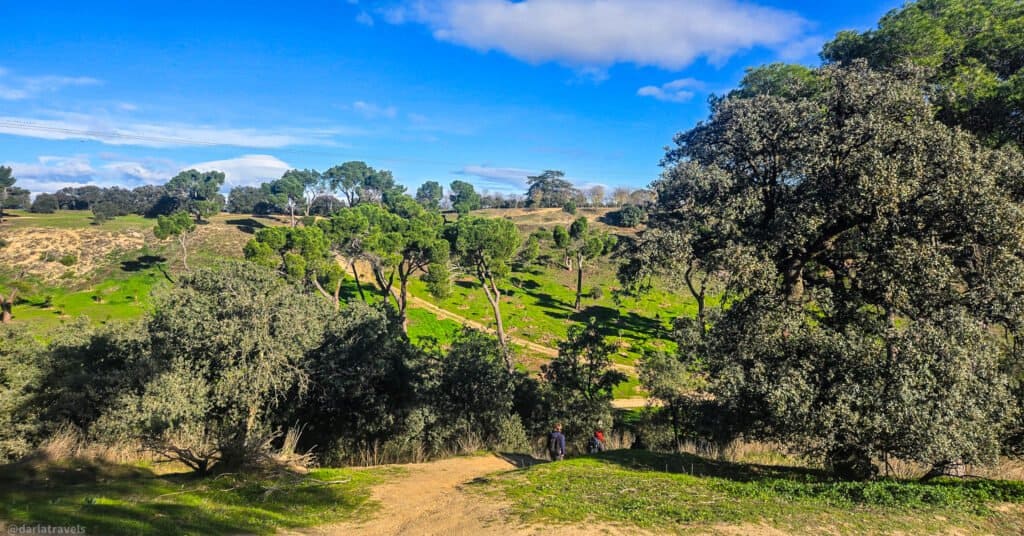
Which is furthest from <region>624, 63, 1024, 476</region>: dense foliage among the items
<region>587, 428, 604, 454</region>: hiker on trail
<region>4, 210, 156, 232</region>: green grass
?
<region>4, 210, 156, 232</region>: green grass

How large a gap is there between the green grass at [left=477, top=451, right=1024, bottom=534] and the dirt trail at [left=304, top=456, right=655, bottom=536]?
19.4 inches

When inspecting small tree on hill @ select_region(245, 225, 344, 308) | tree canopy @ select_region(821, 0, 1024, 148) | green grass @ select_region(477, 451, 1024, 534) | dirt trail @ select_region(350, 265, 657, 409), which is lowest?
dirt trail @ select_region(350, 265, 657, 409)

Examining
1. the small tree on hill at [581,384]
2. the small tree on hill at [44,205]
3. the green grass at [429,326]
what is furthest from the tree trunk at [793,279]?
the small tree on hill at [44,205]

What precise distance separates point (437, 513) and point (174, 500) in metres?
5.25

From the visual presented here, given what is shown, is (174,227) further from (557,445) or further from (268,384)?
(557,445)

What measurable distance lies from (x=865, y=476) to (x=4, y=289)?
217 ft

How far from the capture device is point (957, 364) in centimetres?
977

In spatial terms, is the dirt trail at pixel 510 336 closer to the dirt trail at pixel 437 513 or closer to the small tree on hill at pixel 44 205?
the dirt trail at pixel 437 513

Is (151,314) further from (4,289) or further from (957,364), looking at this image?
(4,289)

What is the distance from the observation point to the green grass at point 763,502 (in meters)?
8.72

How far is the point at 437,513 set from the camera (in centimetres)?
1027

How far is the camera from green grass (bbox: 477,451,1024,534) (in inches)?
343

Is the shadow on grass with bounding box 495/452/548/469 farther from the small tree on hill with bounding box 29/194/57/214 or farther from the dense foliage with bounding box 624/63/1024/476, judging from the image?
the small tree on hill with bounding box 29/194/57/214

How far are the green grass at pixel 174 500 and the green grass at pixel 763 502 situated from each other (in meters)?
3.89
